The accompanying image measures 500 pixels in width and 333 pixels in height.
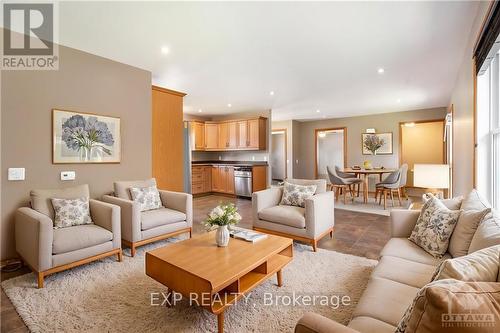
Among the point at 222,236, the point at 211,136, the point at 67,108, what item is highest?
the point at 211,136

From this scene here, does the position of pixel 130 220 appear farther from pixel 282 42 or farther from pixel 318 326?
pixel 282 42

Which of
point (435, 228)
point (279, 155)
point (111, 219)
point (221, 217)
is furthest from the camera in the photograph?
point (279, 155)

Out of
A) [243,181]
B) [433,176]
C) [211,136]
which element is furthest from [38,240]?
[211,136]

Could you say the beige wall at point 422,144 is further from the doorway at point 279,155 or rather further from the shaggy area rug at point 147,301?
the shaggy area rug at point 147,301

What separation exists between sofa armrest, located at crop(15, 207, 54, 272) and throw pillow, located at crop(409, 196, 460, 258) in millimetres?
3201

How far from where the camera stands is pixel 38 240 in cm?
222

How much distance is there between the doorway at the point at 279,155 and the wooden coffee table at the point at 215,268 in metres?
7.07

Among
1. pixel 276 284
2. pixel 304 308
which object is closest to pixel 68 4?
pixel 276 284

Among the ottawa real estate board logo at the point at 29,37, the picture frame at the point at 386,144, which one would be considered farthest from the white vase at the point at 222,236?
the picture frame at the point at 386,144

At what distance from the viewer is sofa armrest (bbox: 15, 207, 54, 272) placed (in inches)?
87.3

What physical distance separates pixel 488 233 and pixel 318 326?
45.3 inches

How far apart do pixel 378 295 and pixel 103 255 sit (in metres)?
2.60

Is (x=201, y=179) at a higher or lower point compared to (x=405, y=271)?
higher

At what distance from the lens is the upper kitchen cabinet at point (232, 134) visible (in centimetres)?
708
